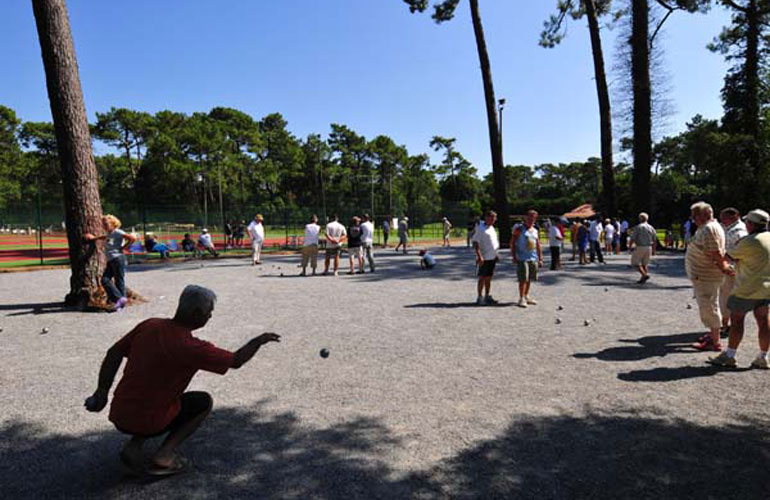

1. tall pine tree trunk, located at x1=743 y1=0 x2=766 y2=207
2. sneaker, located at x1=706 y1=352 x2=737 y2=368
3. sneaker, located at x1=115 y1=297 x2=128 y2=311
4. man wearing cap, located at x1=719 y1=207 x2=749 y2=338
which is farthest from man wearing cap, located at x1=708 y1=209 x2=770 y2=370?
tall pine tree trunk, located at x1=743 y1=0 x2=766 y2=207

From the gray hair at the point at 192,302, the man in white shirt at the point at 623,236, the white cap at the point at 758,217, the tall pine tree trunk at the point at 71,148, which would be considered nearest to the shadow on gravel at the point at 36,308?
the tall pine tree trunk at the point at 71,148

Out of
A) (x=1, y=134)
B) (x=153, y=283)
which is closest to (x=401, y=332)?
(x=153, y=283)

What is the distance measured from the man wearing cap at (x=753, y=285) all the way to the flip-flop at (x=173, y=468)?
5.27m

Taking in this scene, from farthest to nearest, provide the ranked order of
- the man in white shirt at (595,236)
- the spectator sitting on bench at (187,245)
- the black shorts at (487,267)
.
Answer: the spectator sitting on bench at (187,245)
the man in white shirt at (595,236)
the black shorts at (487,267)

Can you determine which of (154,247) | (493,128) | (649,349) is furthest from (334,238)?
(493,128)

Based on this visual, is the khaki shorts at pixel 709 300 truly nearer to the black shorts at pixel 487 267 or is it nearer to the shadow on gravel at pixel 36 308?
the black shorts at pixel 487 267

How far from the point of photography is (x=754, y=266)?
4645 millimetres

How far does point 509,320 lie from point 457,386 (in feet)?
10.5

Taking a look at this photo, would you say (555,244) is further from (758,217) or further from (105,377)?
(105,377)

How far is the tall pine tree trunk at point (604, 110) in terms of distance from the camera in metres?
22.2

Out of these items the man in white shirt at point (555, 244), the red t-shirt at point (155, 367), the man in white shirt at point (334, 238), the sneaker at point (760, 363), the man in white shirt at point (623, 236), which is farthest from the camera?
the man in white shirt at point (623, 236)

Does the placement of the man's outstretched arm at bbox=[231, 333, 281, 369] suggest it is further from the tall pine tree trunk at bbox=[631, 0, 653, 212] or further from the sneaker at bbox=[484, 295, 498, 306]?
the tall pine tree trunk at bbox=[631, 0, 653, 212]

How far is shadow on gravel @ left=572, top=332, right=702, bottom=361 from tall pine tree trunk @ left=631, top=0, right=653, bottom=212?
17.0 meters

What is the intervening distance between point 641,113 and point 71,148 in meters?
21.9
